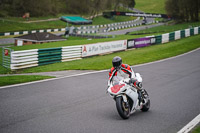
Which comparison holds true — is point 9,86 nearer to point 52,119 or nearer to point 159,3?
point 52,119

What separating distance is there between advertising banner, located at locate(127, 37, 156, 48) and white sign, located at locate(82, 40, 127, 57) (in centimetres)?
119

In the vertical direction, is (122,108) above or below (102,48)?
below

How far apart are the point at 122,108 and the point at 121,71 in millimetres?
1144

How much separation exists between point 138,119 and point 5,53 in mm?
13881

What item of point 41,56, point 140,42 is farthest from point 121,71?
point 140,42

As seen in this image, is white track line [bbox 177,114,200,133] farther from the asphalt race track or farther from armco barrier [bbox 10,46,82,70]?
armco barrier [bbox 10,46,82,70]

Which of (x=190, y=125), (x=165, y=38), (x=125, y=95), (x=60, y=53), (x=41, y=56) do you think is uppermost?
(x=165, y=38)

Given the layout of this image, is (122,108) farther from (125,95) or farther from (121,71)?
(121,71)

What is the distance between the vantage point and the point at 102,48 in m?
26.8

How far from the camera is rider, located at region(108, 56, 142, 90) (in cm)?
791

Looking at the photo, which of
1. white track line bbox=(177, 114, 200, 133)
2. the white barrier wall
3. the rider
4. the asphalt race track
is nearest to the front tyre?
the asphalt race track

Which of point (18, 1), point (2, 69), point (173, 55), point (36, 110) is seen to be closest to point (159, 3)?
point (18, 1)

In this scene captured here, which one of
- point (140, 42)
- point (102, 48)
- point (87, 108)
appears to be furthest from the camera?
point (140, 42)

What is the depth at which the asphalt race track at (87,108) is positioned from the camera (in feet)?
24.0
